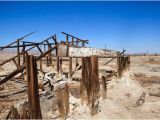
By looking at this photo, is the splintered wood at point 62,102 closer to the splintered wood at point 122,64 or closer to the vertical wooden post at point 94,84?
the vertical wooden post at point 94,84

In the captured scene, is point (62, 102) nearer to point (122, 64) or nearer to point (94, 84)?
point (94, 84)

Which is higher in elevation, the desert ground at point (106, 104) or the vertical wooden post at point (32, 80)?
the vertical wooden post at point (32, 80)

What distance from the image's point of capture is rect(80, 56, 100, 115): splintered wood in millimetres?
8812

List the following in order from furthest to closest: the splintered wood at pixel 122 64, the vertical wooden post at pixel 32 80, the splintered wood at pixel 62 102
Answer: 1. the splintered wood at pixel 122 64
2. the splintered wood at pixel 62 102
3. the vertical wooden post at pixel 32 80

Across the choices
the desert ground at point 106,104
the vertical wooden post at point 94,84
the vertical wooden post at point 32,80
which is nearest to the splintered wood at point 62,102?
the desert ground at point 106,104

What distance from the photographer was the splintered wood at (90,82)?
28.9ft

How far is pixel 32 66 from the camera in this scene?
19.6 feet

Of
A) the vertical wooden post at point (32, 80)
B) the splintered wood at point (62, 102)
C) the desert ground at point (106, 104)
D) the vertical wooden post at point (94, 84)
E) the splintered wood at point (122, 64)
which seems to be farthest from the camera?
the splintered wood at point (122, 64)

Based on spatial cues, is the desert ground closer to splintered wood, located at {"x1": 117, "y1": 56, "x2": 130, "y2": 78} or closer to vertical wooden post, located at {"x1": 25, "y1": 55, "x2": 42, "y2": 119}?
vertical wooden post, located at {"x1": 25, "y1": 55, "x2": 42, "y2": 119}

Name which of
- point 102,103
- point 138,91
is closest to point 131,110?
point 102,103

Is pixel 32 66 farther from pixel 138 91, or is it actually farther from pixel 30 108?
pixel 138 91

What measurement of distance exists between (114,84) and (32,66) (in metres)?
10.5

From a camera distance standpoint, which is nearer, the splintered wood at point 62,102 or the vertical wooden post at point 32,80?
the vertical wooden post at point 32,80

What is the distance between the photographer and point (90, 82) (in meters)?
8.83
